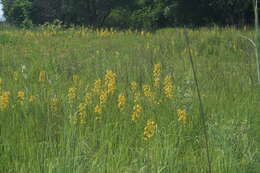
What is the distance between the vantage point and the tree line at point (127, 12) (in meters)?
15.9

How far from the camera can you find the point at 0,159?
2.35m

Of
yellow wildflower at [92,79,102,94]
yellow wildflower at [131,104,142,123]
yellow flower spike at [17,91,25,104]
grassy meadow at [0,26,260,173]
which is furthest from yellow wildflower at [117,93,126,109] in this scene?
yellow flower spike at [17,91,25,104]

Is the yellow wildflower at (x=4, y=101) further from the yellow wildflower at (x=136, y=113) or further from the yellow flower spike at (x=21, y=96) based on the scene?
the yellow wildflower at (x=136, y=113)

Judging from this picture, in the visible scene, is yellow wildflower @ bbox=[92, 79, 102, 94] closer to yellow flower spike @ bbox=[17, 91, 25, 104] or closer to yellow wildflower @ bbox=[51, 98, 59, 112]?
yellow wildflower @ bbox=[51, 98, 59, 112]

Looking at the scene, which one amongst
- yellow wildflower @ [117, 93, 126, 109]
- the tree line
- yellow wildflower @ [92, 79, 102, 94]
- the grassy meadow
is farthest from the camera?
the tree line

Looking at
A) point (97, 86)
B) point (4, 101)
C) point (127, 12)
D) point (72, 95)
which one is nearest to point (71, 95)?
point (72, 95)

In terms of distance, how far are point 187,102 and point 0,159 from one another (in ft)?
4.38

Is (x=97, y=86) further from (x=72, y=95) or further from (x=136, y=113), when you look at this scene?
(x=136, y=113)

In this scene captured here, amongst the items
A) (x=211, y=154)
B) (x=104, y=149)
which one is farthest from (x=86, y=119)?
(x=211, y=154)

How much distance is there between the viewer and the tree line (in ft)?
52.0

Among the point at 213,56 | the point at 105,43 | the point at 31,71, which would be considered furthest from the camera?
the point at 105,43

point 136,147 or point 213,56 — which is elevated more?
point 213,56

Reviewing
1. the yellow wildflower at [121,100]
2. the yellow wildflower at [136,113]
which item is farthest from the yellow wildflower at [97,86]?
the yellow wildflower at [136,113]

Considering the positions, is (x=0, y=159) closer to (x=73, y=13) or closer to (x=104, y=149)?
(x=104, y=149)
